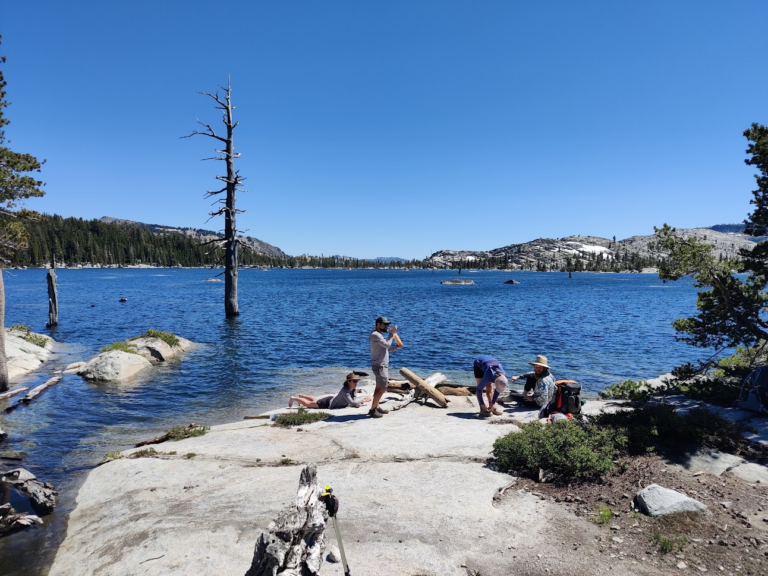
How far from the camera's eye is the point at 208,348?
2966 cm

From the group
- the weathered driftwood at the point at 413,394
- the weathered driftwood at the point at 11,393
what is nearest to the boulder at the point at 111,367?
the weathered driftwood at the point at 11,393

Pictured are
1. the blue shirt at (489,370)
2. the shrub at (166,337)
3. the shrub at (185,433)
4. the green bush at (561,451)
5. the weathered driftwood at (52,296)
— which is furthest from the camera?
the weathered driftwood at (52,296)

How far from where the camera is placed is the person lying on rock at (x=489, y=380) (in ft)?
45.6

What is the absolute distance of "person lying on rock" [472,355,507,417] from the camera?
13.9m

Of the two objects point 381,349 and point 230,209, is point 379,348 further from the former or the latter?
point 230,209

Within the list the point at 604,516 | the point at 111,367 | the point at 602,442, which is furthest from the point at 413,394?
the point at 111,367

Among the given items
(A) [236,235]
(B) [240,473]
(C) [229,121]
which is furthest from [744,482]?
(C) [229,121]

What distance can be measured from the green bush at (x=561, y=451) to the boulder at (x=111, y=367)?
19.2m

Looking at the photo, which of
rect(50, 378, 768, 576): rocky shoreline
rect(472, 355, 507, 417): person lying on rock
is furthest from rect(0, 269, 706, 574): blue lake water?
rect(472, 355, 507, 417): person lying on rock

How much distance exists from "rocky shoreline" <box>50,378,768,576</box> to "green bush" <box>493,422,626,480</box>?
1.60ft

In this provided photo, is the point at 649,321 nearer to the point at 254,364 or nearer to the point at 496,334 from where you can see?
the point at 496,334

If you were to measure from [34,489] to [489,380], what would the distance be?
1197cm

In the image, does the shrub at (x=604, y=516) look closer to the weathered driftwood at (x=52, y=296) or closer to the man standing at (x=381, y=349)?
the man standing at (x=381, y=349)

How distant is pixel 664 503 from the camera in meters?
7.59
